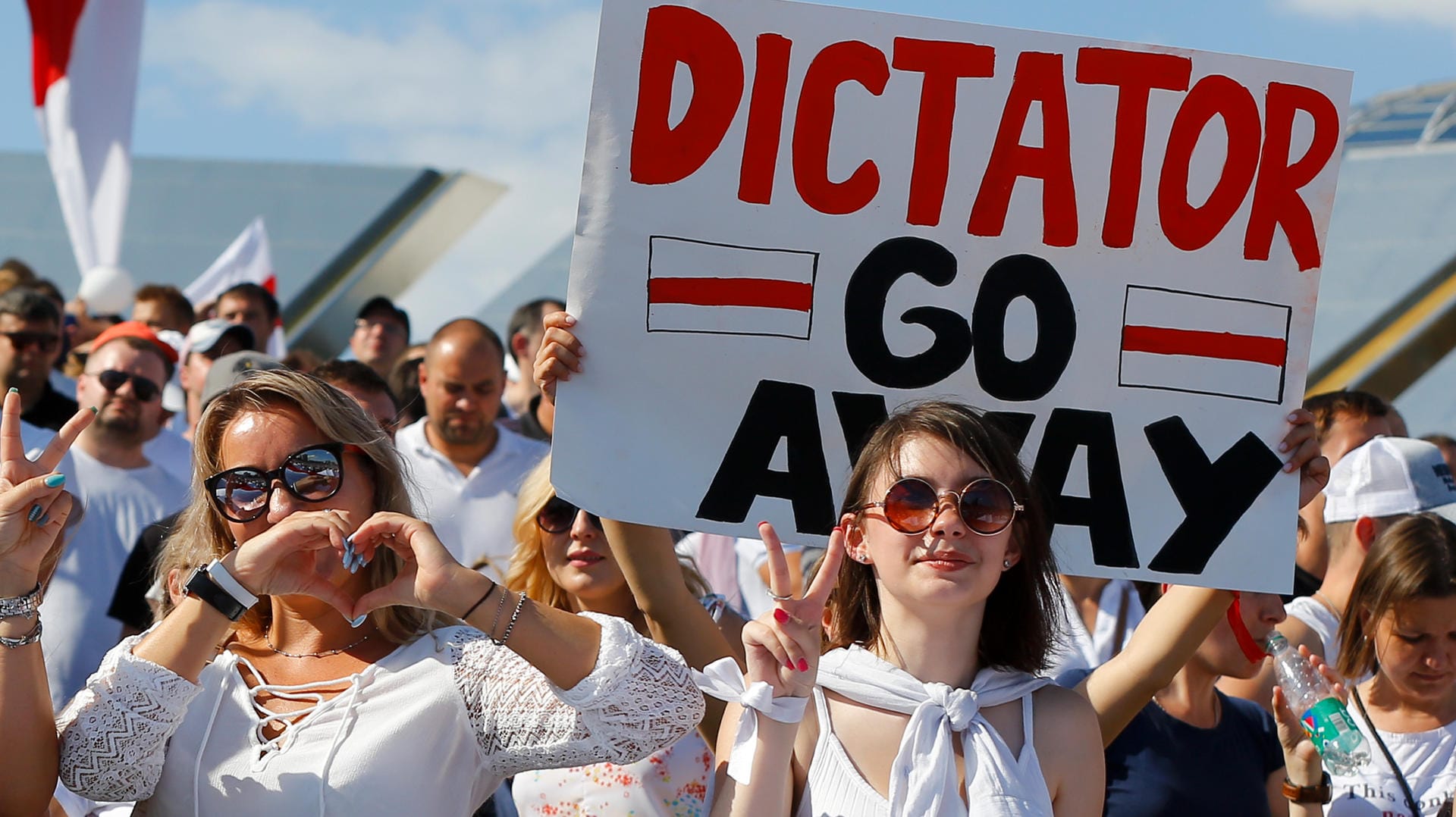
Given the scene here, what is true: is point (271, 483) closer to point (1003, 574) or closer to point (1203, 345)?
point (1003, 574)

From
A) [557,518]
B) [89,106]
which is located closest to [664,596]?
[557,518]

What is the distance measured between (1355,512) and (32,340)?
4.72 metres

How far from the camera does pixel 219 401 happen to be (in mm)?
2912

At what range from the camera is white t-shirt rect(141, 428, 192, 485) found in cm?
586

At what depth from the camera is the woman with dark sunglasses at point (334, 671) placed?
261 centimetres

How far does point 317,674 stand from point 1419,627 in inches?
109

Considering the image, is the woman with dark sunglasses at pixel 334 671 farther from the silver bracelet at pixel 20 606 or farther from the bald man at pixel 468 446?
the bald man at pixel 468 446

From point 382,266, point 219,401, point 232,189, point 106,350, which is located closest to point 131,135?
point 382,266

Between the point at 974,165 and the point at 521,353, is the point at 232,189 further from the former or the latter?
the point at 974,165

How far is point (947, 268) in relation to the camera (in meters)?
3.38

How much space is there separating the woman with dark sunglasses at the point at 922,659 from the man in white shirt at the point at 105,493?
2.85 m

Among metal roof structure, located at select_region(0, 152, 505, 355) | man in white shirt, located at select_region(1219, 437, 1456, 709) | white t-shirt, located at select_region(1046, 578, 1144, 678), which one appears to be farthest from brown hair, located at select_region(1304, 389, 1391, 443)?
metal roof structure, located at select_region(0, 152, 505, 355)

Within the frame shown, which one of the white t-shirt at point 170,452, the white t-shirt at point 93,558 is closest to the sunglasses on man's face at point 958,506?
the white t-shirt at point 93,558

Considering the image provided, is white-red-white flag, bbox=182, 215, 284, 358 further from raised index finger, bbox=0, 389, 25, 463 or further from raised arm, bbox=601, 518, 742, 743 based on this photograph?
raised index finger, bbox=0, 389, 25, 463
